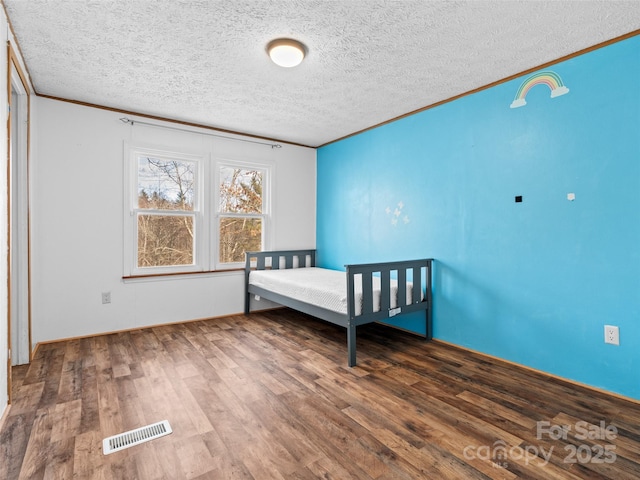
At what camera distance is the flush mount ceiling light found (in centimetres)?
217

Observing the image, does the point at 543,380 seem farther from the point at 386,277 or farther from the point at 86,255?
the point at 86,255

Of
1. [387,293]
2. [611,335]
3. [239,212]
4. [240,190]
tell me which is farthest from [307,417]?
[240,190]

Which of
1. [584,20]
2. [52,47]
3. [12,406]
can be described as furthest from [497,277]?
[52,47]

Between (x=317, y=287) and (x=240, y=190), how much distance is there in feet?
6.18

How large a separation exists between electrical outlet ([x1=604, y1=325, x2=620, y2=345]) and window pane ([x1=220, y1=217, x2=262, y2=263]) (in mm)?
3535

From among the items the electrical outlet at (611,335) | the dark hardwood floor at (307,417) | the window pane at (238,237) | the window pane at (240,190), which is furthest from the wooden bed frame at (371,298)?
the electrical outlet at (611,335)

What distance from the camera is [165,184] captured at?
149 inches

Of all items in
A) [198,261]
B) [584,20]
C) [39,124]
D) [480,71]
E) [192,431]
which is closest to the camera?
[192,431]

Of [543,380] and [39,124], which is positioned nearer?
[543,380]

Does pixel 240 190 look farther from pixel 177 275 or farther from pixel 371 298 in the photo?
pixel 371 298

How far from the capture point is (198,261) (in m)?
3.97

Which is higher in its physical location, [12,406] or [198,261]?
[198,261]

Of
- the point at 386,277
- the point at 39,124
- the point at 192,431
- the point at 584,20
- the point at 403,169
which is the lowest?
the point at 192,431

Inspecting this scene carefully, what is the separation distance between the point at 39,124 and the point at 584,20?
4211 millimetres
